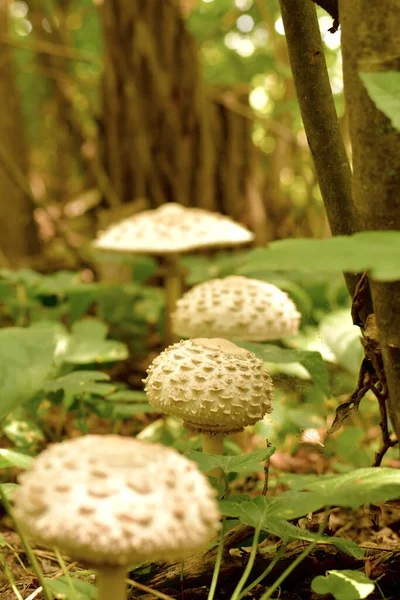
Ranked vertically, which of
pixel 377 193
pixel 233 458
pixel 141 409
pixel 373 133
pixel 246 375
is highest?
pixel 373 133

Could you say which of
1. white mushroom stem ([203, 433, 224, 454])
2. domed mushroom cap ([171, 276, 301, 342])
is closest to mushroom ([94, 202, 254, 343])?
domed mushroom cap ([171, 276, 301, 342])

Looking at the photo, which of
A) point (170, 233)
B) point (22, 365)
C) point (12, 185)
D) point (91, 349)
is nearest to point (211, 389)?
point (22, 365)

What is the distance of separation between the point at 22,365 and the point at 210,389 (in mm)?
656

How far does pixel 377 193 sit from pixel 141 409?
131 centimetres

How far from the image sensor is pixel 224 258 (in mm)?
5000

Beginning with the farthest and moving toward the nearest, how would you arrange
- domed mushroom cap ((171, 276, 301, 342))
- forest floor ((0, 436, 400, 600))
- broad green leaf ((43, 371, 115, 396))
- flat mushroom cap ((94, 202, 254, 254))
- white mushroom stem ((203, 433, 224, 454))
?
flat mushroom cap ((94, 202, 254, 254))
domed mushroom cap ((171, 276, 301, 342))
broad green leaf ((43, 371, 115, 396))
white mushroom stem ((203, 433, 224, 454))
forest floor ((0, 436, 400, 600))

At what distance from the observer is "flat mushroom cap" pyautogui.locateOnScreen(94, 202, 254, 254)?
363cm

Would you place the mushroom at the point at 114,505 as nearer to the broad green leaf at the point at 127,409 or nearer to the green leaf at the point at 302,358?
the green leaf at the point at 302,358

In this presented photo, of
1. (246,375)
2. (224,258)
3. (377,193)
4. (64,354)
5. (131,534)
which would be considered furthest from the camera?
(224,258)

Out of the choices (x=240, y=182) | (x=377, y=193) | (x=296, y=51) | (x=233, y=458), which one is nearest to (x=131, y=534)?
(x=233, y=458)

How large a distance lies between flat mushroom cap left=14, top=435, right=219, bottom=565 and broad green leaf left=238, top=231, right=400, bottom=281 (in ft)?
1.08

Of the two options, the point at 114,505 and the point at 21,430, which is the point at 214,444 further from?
the point at 114,505

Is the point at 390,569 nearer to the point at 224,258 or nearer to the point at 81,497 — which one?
the point at 81,497

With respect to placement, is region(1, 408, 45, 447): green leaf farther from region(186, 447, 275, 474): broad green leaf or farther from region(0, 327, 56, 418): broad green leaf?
region(0, 327, 56, 418): broad green leaf
